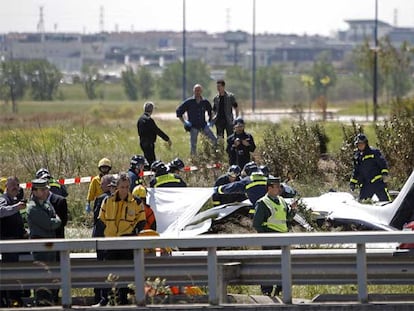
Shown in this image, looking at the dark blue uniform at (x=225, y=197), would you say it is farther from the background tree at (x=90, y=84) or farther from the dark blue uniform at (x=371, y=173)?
the background tree at (x=90, y=84)

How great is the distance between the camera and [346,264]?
12.3 meters

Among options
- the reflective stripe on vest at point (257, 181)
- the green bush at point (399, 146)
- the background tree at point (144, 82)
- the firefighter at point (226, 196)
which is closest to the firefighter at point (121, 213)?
the reflective stripe on vest at point (257, 181)

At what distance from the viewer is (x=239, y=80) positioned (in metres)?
119

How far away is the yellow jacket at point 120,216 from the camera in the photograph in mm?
13602

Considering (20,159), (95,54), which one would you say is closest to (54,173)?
(20,159)

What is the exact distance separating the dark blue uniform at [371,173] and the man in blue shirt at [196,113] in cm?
559

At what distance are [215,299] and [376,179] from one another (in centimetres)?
959

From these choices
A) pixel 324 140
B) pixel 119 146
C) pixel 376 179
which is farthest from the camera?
pixel 119 146

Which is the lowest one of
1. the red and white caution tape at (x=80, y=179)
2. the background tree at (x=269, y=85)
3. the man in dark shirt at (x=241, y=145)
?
the background tree at (x=269, y=85)

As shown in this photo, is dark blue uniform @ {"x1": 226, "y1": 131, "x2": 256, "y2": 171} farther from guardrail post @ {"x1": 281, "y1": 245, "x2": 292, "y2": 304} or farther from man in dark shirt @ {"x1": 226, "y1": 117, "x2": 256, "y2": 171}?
guardrail post @ {"x1": 281, "y1": 245, "x2": 292, "y2": 304}

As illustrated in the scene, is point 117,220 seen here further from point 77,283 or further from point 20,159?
point 20,159

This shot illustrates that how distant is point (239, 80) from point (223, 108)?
93044 mm

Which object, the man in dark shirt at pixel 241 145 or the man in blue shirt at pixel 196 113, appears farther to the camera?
the man in blue shirt at pixel 196 113

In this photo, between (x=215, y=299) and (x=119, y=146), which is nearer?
(x=215, y=299)
